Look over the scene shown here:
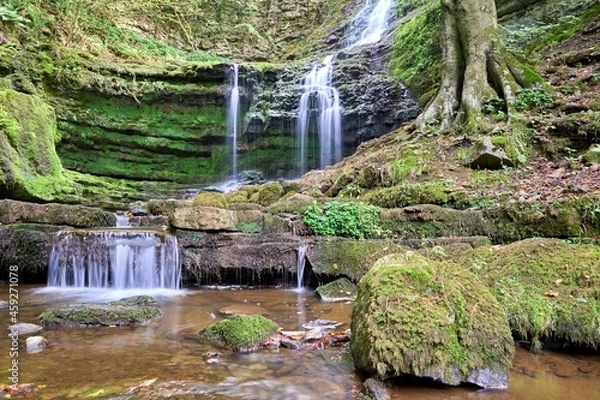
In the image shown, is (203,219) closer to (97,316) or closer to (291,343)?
(97,316)

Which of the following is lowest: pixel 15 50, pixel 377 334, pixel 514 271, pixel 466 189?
pixel 377 334

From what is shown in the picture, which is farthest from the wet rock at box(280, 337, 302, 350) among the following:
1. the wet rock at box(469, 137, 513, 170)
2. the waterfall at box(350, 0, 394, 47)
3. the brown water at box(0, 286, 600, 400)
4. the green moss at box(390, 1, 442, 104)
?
the waterfall at box(350, 0, 394, 47)

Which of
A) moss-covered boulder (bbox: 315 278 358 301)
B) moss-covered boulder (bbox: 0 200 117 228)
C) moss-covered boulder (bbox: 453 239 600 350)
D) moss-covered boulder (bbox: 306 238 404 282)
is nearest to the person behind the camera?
moss-covered boulder (bbox: 453 239 600 350)

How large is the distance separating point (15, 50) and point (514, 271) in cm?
1355

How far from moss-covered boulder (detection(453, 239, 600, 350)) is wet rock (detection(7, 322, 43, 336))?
150 inches

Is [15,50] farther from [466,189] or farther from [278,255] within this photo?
[466,189]

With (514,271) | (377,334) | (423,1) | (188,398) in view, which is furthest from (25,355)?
(423,1)

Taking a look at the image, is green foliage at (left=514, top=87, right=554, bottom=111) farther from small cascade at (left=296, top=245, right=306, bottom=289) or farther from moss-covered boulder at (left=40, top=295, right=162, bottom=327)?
moss-covered boulder at (left=40, top=295, right=162, bottom=327)

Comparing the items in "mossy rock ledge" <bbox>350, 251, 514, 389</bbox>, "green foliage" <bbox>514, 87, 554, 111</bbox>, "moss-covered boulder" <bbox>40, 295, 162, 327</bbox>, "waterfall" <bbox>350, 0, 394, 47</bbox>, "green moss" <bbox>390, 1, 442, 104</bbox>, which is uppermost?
"waterfall" <bbox>350, 0, 394, 47</bbox>

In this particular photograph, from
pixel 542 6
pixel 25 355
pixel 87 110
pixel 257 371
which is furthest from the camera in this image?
pixel 87 110

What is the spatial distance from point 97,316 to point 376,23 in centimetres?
1814

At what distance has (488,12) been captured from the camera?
8.89 m

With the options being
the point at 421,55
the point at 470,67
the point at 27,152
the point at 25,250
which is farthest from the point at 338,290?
the point at 421,55

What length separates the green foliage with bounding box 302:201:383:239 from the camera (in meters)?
5.55
